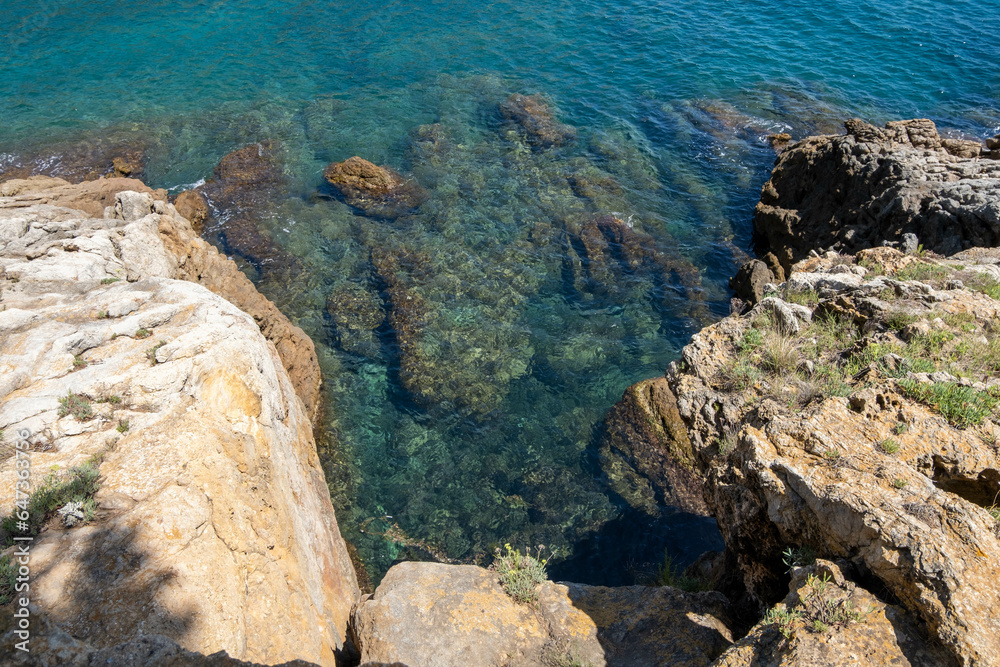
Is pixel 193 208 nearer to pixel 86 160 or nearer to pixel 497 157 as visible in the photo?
pixel 86 160

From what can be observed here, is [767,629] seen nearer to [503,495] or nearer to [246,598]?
[246,598]

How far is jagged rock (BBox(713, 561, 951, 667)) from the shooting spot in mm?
3938

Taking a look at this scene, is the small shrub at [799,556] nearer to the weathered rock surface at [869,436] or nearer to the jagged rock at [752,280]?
the weathered rock surface at [869,436]

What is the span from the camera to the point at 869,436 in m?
5.20

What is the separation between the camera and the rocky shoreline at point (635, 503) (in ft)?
14.4

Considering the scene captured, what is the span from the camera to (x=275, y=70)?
24594 millimetres

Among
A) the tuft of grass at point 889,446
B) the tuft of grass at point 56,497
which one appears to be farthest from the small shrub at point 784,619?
the tuft of grass at point 56,497

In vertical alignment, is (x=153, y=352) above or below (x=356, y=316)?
above

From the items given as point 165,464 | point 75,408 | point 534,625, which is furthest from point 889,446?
point 75,408

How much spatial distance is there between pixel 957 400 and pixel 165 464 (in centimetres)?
796

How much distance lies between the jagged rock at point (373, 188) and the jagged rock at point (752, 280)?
30.6ft

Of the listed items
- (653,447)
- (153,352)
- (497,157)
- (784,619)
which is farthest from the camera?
(497,157)

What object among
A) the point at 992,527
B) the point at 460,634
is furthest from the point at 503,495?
the point at 992,527

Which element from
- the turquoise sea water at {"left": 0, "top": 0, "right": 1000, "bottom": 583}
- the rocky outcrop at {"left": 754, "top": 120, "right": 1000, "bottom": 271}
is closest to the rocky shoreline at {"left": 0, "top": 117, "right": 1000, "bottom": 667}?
the turquoise sea water at {"left": 0, "top": 0, "right": 1000, "bottom": 583}
